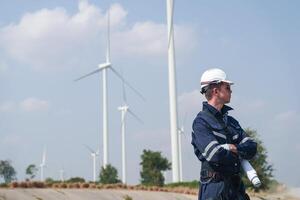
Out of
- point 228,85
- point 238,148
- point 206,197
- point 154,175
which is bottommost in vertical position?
point 206,197

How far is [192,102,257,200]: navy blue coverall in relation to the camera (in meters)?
5.70

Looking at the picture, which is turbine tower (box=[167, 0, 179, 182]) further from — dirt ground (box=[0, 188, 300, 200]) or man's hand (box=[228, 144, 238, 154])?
man's hand (box=[228, 144, 238, 154])

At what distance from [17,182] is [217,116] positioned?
1794 cm

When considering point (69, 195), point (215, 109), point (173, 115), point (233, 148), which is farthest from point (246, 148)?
point (173, 115)

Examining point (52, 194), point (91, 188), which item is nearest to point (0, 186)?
point (52, 194)

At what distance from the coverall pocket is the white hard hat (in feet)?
2.85

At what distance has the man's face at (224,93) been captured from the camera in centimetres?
596

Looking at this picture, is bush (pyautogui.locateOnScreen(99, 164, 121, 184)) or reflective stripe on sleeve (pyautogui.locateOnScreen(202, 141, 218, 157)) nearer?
reflective stripe on sleeve (pyautogui.locateOnScreen(202, 141, 218, 157))

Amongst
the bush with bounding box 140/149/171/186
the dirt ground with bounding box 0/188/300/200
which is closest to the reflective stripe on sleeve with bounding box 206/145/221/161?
the dirt ground with bounding box 0/188/300/200

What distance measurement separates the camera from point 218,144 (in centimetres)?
574

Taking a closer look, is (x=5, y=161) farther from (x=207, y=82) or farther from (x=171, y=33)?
(x=207, y=82)

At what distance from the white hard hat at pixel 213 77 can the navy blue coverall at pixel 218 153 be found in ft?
0.71

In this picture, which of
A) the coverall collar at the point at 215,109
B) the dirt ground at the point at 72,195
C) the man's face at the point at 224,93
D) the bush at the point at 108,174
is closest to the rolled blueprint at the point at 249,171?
the coverall collar at the point at 215,109

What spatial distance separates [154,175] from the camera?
4772cm
